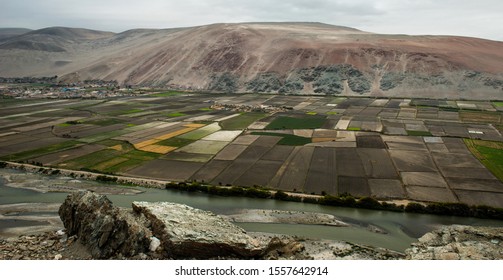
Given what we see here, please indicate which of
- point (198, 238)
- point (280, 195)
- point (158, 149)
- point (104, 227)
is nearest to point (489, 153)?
point (280, 195)

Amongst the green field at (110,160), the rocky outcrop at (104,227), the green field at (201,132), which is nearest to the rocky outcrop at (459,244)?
the rocky outcrop at (104,227)

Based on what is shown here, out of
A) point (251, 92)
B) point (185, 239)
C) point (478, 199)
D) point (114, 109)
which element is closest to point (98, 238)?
point (185, 239)

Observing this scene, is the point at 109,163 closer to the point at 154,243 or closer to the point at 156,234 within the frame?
the point at 156,234

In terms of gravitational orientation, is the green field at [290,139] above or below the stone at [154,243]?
above

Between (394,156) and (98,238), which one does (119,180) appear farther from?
(394,156)

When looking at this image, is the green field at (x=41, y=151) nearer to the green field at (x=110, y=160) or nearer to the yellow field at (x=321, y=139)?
the green field at (x=110, y=160)

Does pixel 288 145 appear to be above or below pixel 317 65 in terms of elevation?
below
